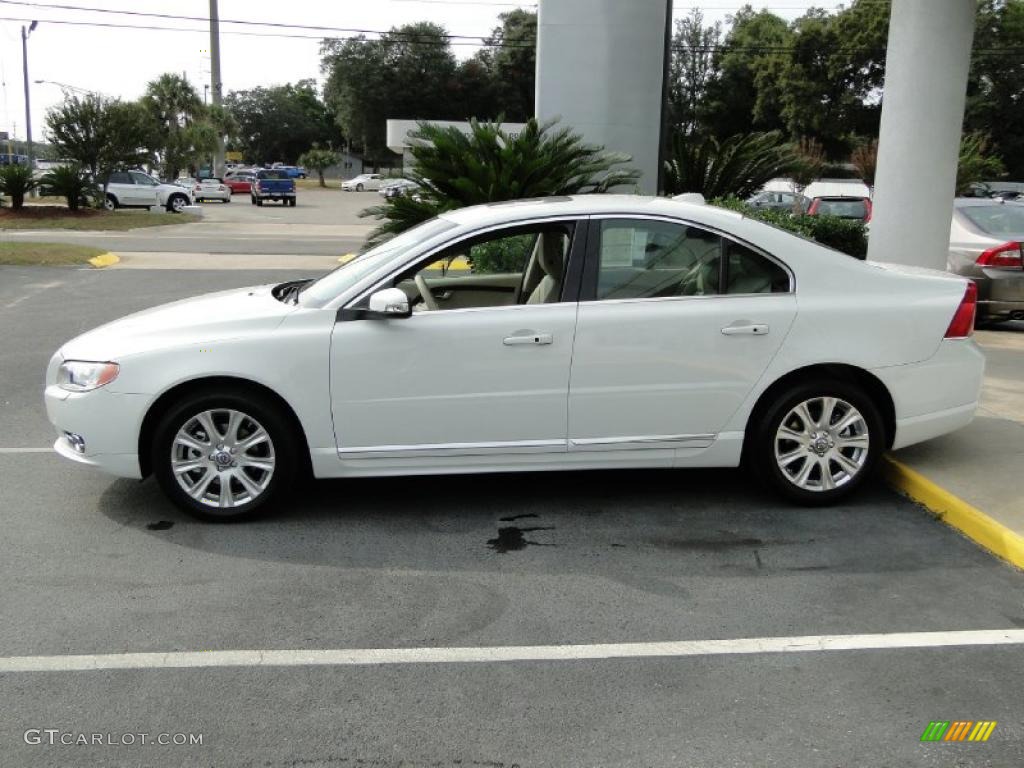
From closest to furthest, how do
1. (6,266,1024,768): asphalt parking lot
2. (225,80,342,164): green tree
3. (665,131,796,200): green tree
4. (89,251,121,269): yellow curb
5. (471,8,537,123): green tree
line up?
(6,266,1024,768): asphalt parking lot, (665,131,796,200): green tree, (89,251,121,269): yellow curb, (471,8,537,123): green tree, (225,80,342,164): green tree

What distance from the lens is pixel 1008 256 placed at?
36.5 feet

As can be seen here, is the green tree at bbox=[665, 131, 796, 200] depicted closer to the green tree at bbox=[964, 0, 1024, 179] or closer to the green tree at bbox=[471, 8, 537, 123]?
the green tree at bbox=[964, 0, 1024, 179]

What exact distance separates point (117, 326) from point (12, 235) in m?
23.6

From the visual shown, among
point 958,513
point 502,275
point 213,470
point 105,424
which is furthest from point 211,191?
point 958,513

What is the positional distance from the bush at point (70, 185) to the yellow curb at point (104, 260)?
1417 centimetres

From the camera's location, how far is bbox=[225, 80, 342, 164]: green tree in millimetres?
101000

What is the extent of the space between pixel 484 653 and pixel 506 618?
1.07 feet

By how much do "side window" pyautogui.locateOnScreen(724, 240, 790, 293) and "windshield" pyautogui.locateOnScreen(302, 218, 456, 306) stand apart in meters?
1.53

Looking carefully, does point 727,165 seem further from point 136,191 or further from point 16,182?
point 136,191

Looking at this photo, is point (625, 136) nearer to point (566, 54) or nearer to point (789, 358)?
point (566, 54)

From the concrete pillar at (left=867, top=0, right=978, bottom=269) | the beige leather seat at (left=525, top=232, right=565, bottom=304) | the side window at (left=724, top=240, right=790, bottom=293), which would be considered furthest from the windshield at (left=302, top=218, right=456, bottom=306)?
the concrete pillar at (left=867, top=0, right=978, bottom=269)

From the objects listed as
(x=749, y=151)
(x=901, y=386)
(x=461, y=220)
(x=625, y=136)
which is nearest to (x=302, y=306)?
(x=461, y=220)

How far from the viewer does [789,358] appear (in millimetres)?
5324

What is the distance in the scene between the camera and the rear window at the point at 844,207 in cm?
1963
